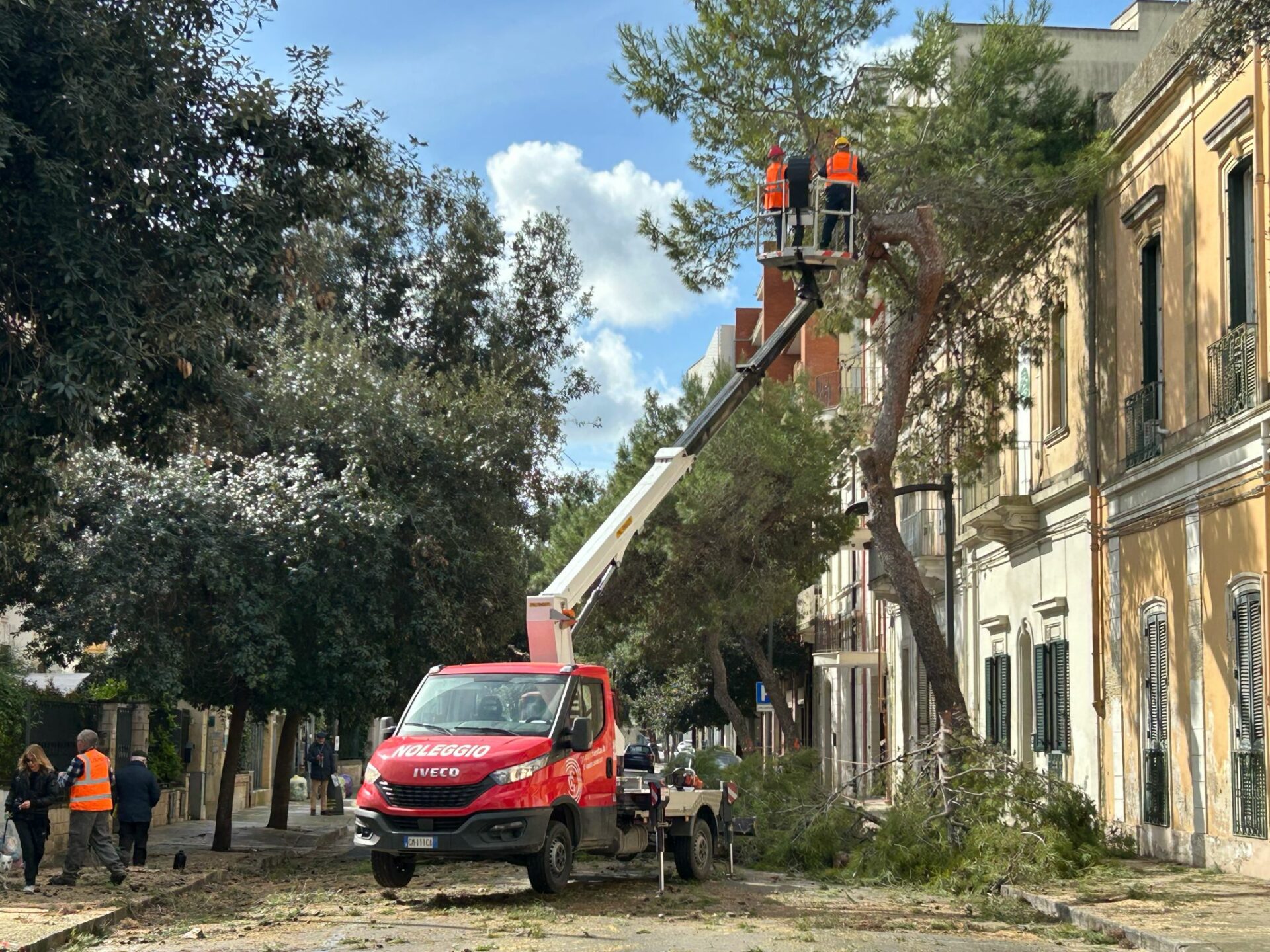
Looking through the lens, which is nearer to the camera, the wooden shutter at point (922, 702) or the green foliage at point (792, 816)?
the green foliage at point (792, 816)

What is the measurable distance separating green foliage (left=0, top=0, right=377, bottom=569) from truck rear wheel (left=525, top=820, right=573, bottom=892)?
5.21m

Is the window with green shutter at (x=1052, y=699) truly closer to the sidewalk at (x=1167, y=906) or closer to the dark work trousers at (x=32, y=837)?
the sidewalk at (x=1167, y=906)

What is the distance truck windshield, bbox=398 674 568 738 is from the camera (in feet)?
51.2

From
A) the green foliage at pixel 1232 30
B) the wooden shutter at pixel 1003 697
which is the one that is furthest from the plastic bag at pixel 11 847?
the wooden shutter at pixel 1003 697

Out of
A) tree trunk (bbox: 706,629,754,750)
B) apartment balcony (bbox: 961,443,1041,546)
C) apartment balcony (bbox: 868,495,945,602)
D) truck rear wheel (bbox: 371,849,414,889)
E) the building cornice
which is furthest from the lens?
tree trunk (bbox: 706,629,754,750)

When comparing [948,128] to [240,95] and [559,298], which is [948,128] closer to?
[240,95]

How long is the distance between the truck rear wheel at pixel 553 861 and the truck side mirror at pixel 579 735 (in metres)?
0.75

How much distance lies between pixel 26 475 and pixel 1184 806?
12930mm

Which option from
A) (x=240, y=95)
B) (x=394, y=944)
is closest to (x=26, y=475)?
(x=240, y=95)

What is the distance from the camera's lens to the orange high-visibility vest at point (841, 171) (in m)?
18.7

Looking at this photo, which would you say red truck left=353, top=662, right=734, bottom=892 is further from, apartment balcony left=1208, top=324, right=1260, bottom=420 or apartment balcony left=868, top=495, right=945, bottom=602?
apartment balcony left=868, top=495, right=945, bottom=602

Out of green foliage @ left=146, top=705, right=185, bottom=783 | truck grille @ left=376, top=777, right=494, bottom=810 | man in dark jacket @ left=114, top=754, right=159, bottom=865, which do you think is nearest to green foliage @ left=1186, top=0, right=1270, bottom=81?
truck grille @ left=376, top=777, right=494, bottom=810

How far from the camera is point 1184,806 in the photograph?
701 inches

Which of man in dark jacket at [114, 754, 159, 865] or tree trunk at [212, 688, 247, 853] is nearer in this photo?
man in dark jacket at [114, 754, 159, 865]
